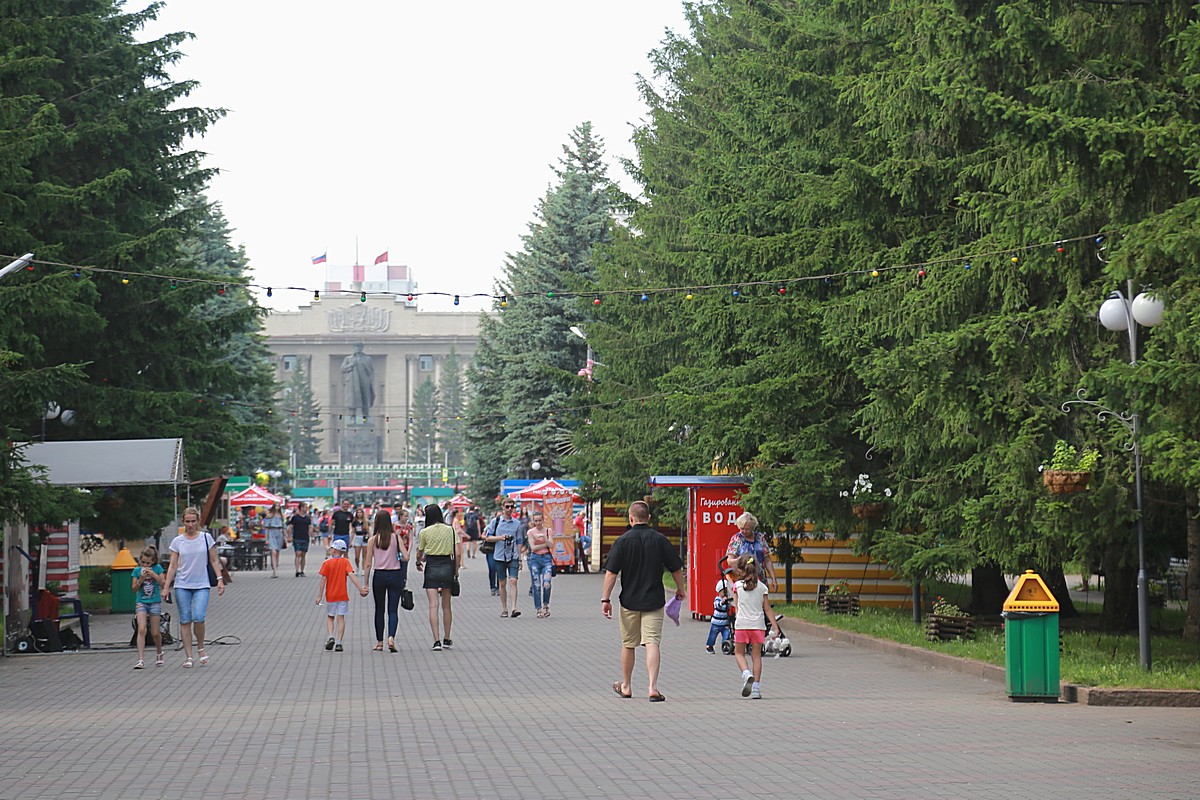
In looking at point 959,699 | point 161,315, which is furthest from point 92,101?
point 959,699

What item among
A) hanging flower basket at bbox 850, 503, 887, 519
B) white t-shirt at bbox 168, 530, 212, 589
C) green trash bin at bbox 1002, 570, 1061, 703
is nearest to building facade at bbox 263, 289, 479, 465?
hanging flower basket at bbox 850, 503, 887, 519

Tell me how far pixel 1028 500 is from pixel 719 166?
11.4 meters

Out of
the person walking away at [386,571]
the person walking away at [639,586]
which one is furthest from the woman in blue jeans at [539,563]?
the person walking away at [639,586]

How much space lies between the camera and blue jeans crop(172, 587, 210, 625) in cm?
1862

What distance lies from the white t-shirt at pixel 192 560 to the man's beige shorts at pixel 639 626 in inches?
217

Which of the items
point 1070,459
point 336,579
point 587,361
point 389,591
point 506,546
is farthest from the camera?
point 587,361

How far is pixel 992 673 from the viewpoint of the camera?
16.6 m

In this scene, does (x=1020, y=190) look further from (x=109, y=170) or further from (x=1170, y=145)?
(x=109, y=170)

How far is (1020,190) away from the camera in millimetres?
19141

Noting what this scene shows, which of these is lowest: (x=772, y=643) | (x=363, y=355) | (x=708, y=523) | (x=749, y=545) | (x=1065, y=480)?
(x=772, y=643)

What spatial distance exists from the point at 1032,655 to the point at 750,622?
2.50 meters

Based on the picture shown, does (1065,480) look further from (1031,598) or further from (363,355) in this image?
(363,355)

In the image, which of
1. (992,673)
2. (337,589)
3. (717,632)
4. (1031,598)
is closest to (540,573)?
(337,589)

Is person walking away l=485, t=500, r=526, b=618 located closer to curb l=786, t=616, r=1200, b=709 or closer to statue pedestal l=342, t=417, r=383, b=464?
curb l=786, t=616, r=1200, b=709
